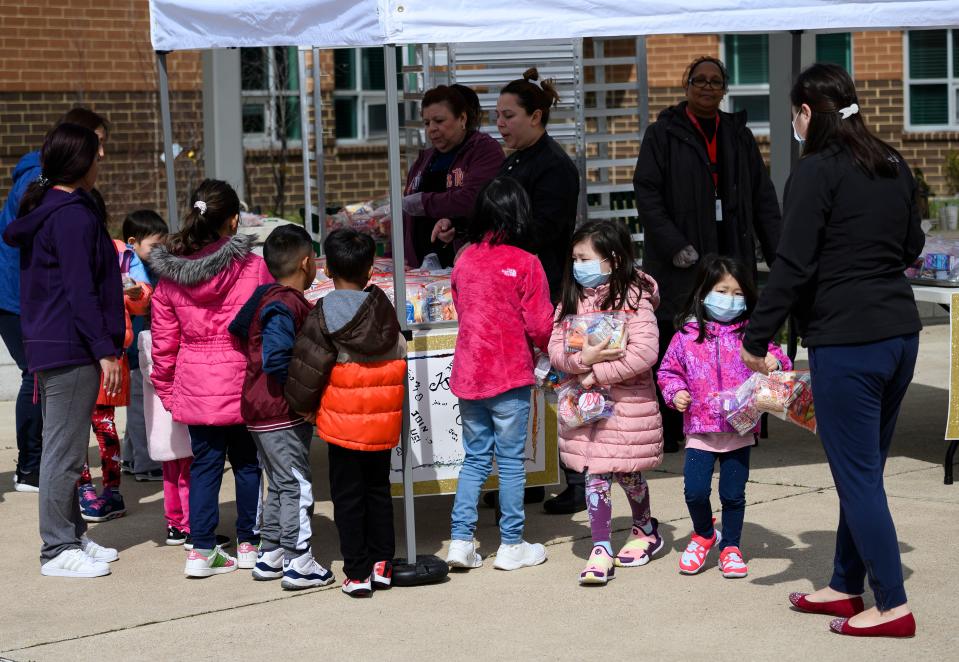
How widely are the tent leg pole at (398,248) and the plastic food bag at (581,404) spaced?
0.62 metres

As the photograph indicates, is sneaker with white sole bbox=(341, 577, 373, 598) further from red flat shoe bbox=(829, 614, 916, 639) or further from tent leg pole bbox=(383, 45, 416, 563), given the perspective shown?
red flat shoe bbox=(829, 614, 916, 639)

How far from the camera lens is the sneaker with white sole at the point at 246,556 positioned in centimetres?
587

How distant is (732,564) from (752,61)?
638 inches

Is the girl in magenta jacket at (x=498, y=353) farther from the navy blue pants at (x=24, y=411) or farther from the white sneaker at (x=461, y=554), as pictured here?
the navy blue pants at (x=24, y=411)

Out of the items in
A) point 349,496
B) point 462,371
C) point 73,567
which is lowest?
point 73,567

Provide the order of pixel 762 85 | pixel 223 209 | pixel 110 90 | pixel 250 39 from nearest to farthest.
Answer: pixel 223 209 < pixel 250 39 < pixel 110 90 < pixel 762 85

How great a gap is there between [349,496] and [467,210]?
1836 millimetres

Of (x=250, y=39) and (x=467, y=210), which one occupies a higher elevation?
(x=250, y=39)

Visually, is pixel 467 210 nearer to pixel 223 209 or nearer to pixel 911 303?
pixel 223 209

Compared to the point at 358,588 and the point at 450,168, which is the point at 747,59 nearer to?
the point at 450,168

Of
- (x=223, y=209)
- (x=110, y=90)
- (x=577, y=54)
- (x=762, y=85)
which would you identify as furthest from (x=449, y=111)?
→ (x=762, y=85)

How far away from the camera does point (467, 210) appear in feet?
22.0

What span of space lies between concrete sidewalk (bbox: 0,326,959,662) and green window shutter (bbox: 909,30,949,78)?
1488cm

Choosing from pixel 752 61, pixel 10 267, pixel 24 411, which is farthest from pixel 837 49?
pixel 24 411
